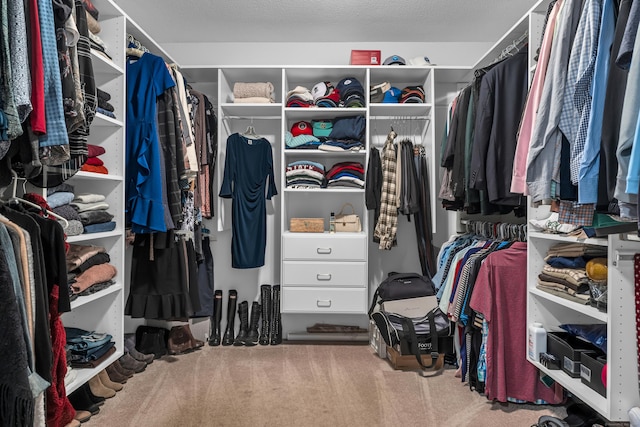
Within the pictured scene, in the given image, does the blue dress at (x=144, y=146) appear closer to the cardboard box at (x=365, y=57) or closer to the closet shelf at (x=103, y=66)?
the closet shelf at (x=103, y=66)

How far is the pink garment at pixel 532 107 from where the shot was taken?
1843 millimetres

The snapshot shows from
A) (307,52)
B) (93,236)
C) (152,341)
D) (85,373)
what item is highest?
(307,52)

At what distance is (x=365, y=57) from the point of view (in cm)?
366

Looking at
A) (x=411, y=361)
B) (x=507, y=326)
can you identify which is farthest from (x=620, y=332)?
(x=411, y=361)

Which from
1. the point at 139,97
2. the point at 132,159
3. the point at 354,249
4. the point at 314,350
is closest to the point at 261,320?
the point at 314,350

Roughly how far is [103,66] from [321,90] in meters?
1.66

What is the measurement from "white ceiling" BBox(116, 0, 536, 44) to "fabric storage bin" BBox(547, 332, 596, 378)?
2.25m

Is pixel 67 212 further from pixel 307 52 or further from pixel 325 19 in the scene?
pixel 307 52

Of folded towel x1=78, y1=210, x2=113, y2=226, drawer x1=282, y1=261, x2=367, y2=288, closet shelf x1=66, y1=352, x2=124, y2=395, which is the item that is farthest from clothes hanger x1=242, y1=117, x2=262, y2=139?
closet shelf x1=66, y1=352, x2=124, y2=395

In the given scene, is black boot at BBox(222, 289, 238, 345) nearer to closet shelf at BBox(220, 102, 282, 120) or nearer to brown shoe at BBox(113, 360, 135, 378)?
brown shoe at BBox(113, 360, 135, 378)

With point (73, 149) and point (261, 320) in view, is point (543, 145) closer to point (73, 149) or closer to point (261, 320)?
point (73, 149)

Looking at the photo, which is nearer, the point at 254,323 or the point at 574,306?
the point at 574,306

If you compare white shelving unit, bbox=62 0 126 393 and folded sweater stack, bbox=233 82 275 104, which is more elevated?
folded sweater stack, bbox=233 82 275 104

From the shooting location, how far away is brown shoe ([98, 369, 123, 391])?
263 cm
